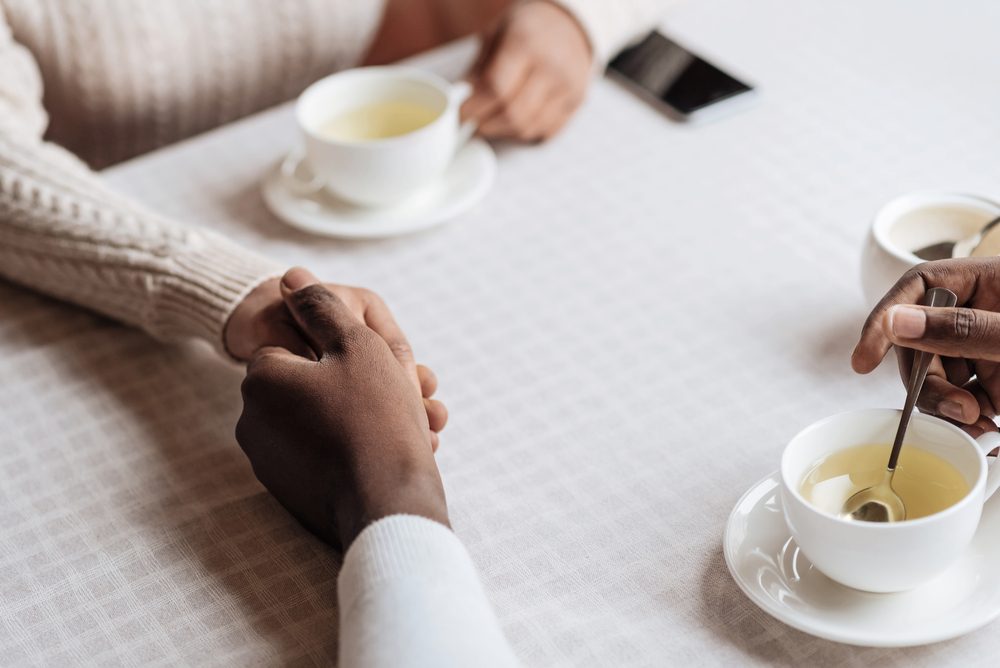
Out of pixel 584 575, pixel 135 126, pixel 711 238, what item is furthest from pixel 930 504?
pixel 135 126

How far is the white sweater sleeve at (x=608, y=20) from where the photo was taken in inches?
44.4

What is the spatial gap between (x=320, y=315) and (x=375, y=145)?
0.82 ft

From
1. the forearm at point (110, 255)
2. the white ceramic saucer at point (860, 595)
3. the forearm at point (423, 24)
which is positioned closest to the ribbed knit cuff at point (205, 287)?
the forearm at point (110, 255)

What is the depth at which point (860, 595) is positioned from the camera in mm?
579

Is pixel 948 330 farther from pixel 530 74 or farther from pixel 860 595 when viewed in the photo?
pixel 530 74

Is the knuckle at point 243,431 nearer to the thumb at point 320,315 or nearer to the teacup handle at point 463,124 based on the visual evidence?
the thumb at point 320,315

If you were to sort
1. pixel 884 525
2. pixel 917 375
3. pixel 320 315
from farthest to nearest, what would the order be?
1. pixel 320 315
2. pixel 917 375
3. pixel 884 525

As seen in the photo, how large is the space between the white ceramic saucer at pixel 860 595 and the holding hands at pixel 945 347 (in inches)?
2.8

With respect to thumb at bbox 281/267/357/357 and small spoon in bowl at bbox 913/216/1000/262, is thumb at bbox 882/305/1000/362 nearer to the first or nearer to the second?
small spoon in bowl at bbox 913/216/1000/262

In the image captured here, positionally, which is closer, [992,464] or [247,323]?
[992,464]

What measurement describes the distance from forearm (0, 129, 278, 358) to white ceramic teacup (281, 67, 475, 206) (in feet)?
0.43

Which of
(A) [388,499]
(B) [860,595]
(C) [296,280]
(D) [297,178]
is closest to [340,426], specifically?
(A) [388,499]

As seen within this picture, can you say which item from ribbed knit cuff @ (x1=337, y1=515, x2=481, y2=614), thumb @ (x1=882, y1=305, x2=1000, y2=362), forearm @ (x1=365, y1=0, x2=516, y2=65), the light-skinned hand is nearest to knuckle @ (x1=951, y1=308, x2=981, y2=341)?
thumb @ (x1=882, y1=305, x2=1000, y2=362)

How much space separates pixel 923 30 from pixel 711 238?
45cm
